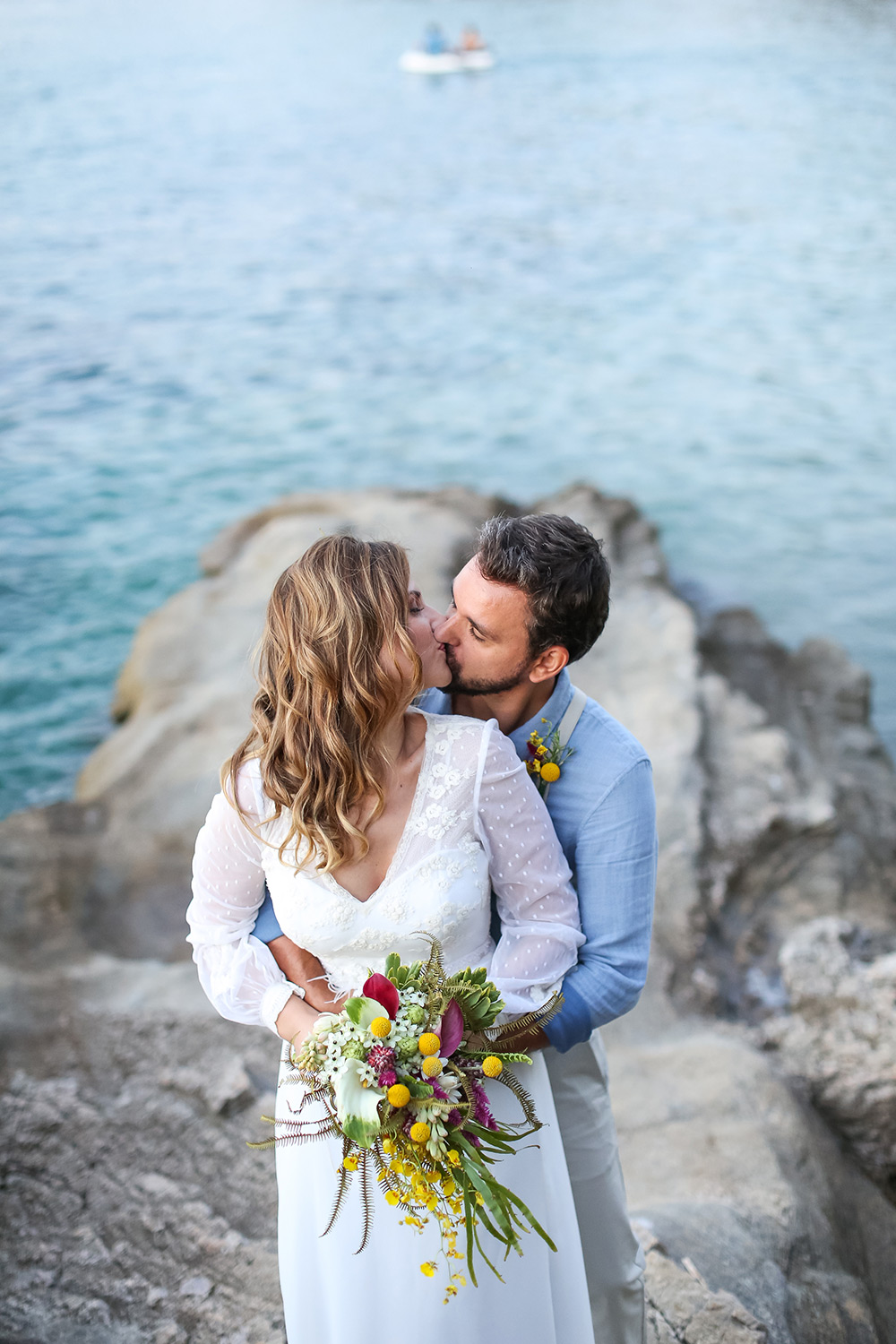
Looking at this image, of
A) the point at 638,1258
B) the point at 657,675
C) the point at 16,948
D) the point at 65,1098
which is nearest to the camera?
the point at 638,1258

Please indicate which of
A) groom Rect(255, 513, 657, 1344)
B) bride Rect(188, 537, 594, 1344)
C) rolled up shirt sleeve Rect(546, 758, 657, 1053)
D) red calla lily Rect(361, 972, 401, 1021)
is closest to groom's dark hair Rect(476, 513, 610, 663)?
groom Rect(255, 513, 657, 1344)

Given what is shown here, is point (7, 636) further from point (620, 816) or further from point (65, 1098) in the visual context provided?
point (620, 816)

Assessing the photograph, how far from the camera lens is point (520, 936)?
2066 millimetres

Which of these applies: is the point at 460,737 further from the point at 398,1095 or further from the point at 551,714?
the point at 398,1095

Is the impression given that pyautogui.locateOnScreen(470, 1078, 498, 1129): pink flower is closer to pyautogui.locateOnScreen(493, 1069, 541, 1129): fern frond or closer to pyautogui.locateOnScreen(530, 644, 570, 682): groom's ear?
pyautogui.locateOnScreen(493, 1069, 541, 1129): fern frond

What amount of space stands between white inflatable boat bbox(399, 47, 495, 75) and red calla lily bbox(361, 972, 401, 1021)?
3872 centimetres

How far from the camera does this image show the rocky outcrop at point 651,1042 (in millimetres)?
3018

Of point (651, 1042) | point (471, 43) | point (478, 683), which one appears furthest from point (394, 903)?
point (471, 43)

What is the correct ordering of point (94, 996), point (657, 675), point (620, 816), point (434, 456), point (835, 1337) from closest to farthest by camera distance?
1. point (620, 816)
2. point (835, 1337)
3. point (94, 996)
4. point (657, 675)
5. point (434, 456)

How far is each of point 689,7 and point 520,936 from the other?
56.4 metres

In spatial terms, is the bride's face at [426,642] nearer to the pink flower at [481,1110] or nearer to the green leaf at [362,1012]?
the green leaf at [362,1012]

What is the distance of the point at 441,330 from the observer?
16.8 meters

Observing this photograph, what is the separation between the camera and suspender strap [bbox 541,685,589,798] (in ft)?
7.53

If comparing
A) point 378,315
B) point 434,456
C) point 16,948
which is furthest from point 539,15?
point 16,948
